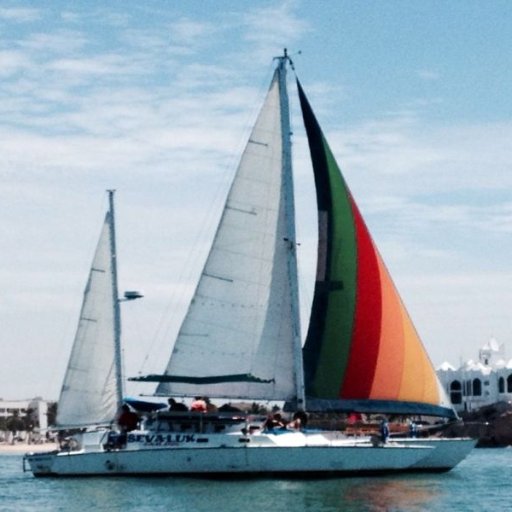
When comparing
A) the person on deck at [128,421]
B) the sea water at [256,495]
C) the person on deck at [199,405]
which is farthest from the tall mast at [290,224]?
the person on deck at [128,421]

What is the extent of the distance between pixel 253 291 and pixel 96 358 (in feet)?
21.3

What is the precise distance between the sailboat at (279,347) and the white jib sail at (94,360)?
5.85 feet

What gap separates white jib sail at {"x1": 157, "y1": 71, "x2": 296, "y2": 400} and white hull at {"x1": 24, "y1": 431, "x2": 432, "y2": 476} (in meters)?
1.48

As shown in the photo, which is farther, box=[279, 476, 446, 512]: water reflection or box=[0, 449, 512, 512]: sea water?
box=[0, 449, 512, 512]: sea water

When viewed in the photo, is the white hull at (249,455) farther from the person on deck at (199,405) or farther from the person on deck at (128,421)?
the person on deck at (199,405)

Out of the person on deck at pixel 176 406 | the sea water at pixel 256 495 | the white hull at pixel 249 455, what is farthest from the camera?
the person on deck at pixel 176 406

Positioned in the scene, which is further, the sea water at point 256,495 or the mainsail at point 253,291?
the mainsail at point 253,291

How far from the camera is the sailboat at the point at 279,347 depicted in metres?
43.2

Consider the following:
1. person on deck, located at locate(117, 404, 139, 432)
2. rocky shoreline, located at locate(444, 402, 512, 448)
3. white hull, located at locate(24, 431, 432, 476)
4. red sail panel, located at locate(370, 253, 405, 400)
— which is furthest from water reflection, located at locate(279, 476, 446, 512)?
rocky shoreline, located at locate(444, 402, 512, 448)

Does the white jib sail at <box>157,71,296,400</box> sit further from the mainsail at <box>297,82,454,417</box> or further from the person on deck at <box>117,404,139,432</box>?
the person on deck at <box>117,404,139,432</box>

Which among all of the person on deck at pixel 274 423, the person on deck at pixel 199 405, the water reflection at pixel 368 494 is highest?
the person on deck at pixel 199 405

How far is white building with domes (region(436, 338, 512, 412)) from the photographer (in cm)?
13125

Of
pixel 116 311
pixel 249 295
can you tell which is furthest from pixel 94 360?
pixel 249 295

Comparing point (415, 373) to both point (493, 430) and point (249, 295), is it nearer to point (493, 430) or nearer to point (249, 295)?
point (249, 295)
